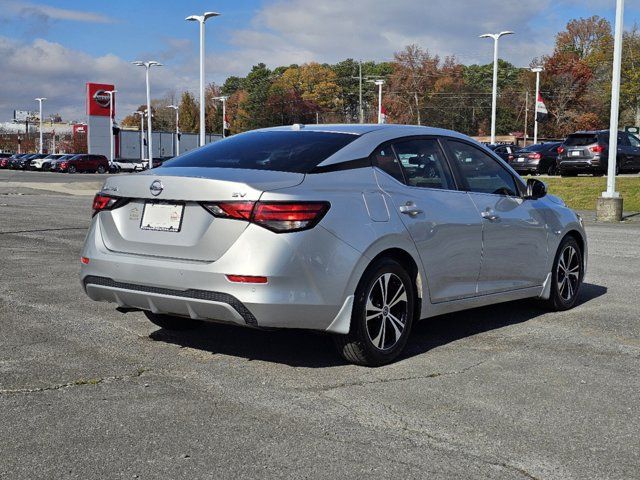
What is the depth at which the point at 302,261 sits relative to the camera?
4750 millimetres

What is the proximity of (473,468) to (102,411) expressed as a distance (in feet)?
6.40

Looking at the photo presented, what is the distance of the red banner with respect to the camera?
87188 mm

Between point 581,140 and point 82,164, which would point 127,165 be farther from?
point 581,140

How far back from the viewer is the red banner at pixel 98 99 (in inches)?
3433

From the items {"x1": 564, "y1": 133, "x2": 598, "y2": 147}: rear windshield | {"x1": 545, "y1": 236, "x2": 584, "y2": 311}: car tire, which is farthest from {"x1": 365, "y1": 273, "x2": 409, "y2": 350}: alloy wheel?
{"x1": 564, "y1": 133, "x2": 598, "y2": 147}: rear windshield

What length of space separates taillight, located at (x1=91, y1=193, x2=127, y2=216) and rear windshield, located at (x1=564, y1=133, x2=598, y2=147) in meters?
26.3

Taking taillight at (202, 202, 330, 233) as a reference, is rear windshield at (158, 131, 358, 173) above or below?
above

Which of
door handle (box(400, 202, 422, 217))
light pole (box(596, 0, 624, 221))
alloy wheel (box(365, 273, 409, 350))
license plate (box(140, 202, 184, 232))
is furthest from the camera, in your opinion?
light pole (box(596, 0, 624, 221))

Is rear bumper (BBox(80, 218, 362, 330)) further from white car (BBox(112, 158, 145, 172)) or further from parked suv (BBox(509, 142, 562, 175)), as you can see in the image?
white car (BBox(112, 158, 145, 172))

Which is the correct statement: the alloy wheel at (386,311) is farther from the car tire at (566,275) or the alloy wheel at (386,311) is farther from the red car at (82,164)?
the red car at (82,164)

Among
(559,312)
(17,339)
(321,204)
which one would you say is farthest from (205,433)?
(559,312)

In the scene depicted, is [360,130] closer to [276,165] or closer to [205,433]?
[276,165]

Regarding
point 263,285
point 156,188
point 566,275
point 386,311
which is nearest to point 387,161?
point 386,311

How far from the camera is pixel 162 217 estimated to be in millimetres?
5094
